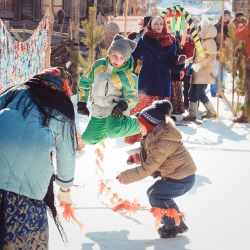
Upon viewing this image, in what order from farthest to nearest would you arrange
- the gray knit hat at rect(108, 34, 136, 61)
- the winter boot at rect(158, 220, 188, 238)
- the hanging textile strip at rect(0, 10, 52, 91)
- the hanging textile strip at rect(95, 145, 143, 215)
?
the hanging textile strip at rect(0, 10, 52, 91)
the gray knit hat at rect(108, 34, 136, 61)
the hanging textile strip at rect(95, 145, 143, 215)
the winter boot at rect(158, 220, 188, 238)

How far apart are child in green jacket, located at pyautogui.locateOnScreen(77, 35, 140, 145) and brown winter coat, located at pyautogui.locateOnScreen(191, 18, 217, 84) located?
4.10 meters

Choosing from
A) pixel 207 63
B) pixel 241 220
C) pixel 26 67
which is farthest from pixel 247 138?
pixel 241 220

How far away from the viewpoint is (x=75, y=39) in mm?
10812

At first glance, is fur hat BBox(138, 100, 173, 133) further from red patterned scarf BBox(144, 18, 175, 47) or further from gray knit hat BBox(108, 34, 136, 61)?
red patterned scarf BBox(144, 18, 175, 47)

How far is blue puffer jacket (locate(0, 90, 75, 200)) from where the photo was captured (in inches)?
105

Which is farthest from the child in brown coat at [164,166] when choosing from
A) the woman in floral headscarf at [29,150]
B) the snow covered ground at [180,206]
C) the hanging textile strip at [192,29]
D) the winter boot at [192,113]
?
the winter boot at [192,113]

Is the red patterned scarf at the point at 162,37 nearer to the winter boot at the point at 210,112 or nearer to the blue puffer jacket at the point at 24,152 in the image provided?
the winter boot at the point at 210,112

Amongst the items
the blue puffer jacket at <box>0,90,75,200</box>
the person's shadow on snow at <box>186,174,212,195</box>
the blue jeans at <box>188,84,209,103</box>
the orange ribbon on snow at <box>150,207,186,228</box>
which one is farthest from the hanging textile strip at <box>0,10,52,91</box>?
the blue puffer jacket at <box>0,90,75,200</box>

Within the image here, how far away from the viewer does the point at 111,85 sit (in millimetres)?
5277

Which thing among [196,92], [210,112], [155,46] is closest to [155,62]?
[155,46]

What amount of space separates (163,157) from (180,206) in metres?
1.01

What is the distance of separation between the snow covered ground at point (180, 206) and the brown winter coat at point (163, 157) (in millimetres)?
461

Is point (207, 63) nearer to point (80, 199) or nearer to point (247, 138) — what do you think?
point (247, 138)

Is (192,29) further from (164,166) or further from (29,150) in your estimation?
(29,150)
